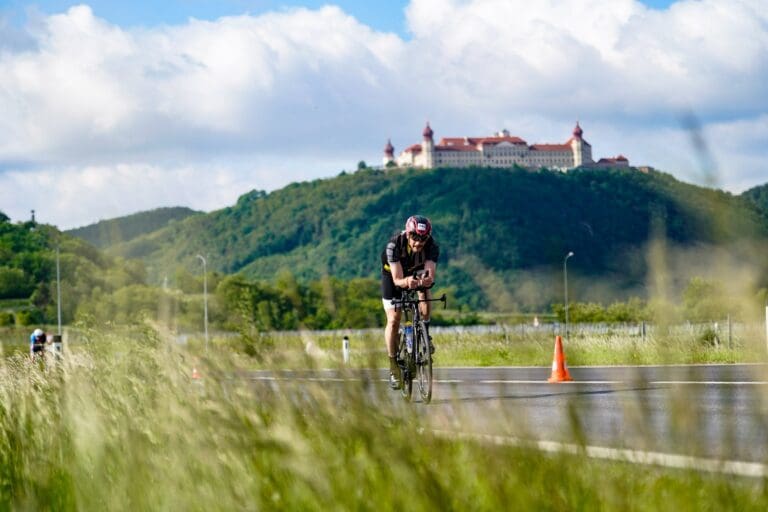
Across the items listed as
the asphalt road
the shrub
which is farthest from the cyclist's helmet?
the shrub

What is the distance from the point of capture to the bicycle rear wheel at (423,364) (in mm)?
10352

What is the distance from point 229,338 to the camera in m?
4.32

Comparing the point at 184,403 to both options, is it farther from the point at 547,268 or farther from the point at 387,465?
the point at 547,268

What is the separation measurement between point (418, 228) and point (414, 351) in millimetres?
1279

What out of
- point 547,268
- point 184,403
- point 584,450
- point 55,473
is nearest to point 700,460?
point 584,450

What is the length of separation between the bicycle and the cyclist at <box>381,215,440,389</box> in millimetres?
59

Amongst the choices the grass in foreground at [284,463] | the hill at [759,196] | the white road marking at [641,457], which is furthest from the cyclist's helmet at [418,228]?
the hill at [759,196]

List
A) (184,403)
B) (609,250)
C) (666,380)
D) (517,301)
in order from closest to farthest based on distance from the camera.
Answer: (666,380) < (517,301) < (609,250) < (184,403)

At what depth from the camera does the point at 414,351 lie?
10.5 metres

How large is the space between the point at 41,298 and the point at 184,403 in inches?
3691

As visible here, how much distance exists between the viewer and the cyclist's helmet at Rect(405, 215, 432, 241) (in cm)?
1006

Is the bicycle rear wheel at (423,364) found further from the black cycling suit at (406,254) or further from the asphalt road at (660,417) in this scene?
the asphalt road at (660,417)

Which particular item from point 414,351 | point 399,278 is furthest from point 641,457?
point 414,351

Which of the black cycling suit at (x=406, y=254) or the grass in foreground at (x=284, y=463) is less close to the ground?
the black cycling suit at (x=406, y=254)
